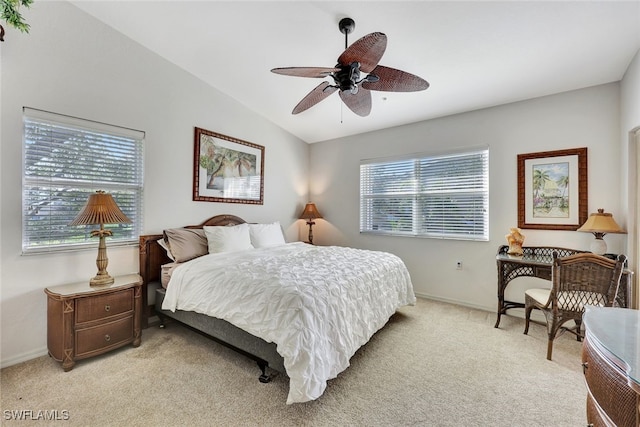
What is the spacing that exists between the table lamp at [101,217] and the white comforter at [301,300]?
569 millimetres

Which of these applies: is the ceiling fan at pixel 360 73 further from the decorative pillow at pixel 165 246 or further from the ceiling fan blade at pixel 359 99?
the decorative pillow at pixel 165 246

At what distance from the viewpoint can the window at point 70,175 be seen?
2318 mm

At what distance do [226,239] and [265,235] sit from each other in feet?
2.33

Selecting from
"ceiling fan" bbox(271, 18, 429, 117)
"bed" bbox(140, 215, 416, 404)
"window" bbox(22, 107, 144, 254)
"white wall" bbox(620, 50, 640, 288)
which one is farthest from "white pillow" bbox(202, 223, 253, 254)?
"white wall" bbox(620, 50, 640, 288)

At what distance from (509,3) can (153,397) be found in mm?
3884

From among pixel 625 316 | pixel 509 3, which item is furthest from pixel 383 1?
pixel 625 316

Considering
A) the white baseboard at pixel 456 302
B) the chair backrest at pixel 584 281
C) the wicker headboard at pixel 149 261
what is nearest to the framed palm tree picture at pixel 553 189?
the chair backrest at pixel 584 281

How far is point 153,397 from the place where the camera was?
5.99 ft

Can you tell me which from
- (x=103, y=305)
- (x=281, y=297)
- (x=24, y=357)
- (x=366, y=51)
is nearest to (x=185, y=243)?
(x=103, y=305)

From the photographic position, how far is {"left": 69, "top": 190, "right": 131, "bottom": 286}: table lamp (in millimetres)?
2258

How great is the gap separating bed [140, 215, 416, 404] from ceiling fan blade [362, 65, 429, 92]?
5.30ft

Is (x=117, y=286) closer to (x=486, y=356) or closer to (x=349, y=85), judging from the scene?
(x=349, y=85)

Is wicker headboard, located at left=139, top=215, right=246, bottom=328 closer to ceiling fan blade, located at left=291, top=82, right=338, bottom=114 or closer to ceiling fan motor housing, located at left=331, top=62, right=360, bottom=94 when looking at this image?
ceiling fan blade, located at left=291, top=82, right=338, bottom=114

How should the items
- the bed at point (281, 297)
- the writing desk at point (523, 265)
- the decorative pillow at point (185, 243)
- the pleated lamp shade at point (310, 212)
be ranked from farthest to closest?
the pleated lamp shade at point (310, 212)
the decorative pillow at point (185, 243)
the writing desk at point (523, 265)
the bed at point (281, 297)
